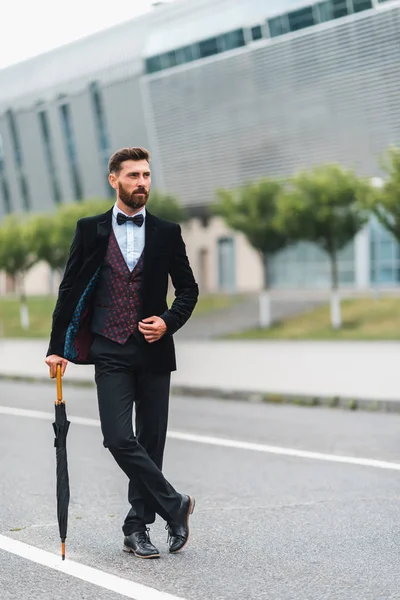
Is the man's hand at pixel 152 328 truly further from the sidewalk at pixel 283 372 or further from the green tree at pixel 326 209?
the green tree at pixel 326 209

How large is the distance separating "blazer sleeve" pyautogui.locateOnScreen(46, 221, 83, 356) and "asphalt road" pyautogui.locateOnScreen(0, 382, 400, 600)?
3.37ft

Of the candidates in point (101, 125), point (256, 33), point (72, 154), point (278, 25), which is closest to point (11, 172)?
point (72, 154)

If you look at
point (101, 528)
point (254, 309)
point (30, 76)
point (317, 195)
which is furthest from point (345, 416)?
point (30, 76)

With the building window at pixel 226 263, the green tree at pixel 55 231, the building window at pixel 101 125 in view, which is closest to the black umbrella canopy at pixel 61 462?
the green tree at pixel 55 231

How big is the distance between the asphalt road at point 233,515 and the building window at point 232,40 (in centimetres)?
3395

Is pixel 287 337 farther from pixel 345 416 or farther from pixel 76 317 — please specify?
pixel 76 317

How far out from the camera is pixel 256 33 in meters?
41.9

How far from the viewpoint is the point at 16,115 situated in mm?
58125

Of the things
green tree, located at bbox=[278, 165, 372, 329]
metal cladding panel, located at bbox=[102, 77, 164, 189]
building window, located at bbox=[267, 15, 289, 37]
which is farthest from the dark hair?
metal cladding panel, located at bbox=[102, 77, 164, 189]

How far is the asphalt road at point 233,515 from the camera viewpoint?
14.7ft

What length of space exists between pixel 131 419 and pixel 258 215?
29862 millimetres

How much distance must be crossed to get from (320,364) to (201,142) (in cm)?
2894

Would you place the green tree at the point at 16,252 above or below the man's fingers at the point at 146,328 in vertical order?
above

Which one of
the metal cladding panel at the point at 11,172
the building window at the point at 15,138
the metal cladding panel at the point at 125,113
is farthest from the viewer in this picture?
the metal cladding panel at the point at 11,172
